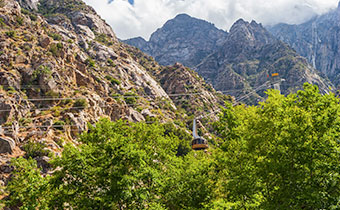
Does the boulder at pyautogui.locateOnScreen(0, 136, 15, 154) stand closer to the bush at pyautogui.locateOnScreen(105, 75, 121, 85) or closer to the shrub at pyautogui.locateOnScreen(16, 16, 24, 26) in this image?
the shrub at pyautogui.locateOnScreen(16, 16, 24, 26)

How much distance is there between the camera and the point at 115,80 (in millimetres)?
84375

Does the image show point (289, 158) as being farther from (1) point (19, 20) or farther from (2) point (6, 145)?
(1) point (19, 20)

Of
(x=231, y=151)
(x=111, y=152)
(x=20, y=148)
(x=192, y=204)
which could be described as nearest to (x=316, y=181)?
(x=231, y=151)

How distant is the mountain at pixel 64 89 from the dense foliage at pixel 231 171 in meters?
16.7

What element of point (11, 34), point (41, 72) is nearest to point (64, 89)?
point (41, 72)

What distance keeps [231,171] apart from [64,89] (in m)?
43.5

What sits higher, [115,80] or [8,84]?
[115,80]

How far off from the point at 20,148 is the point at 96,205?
2424 cm

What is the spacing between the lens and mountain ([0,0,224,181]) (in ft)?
133

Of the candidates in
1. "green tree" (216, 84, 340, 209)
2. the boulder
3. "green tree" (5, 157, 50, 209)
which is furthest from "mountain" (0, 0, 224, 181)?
"green tree" (216, 84, 340, 209)

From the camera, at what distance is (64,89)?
5297 cm

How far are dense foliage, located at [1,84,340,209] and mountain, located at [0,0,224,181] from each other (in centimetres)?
1671

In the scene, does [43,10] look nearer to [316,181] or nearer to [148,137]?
[148,137]

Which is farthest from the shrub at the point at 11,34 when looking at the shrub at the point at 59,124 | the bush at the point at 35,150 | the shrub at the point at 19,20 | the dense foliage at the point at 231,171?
the dense foliage at the point at 231,171
